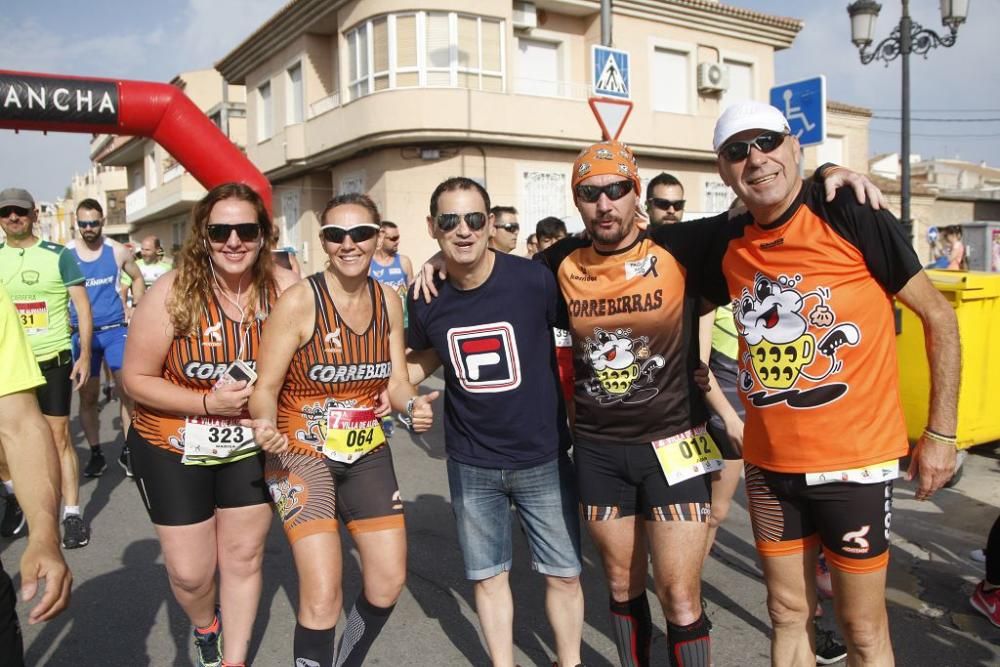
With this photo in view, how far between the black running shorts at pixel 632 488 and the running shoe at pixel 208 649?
1720 mm

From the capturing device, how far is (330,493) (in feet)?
9.88

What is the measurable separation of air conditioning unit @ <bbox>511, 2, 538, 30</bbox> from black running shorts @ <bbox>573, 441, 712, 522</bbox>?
18.5 metres

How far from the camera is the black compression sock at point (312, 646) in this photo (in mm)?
2898

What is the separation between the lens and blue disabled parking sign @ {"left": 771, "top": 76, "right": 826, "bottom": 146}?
6930 millimetres

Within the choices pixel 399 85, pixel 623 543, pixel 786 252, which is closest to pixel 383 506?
pixel 623 543

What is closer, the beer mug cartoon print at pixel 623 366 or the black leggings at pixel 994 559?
the beer mug cartoon print at pixel 623 366

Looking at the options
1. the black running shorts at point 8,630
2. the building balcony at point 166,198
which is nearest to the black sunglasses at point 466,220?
the black running shorts at point 8,630

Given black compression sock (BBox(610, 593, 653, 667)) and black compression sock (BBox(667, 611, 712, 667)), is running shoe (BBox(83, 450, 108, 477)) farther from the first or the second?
black compression sock (BBox(667, 611, 712, 667))

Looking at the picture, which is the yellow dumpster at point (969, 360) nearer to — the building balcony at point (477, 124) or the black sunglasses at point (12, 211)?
the black sunglasses at point (12, 211)

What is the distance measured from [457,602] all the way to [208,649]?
54.7 inches

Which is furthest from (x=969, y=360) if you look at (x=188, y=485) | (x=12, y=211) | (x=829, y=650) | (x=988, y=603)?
(x=12, y=211)

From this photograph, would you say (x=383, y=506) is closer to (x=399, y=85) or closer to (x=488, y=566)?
(x=488, y=566)

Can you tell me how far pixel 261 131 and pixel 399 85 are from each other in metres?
7.89

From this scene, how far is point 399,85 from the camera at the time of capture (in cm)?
1867
